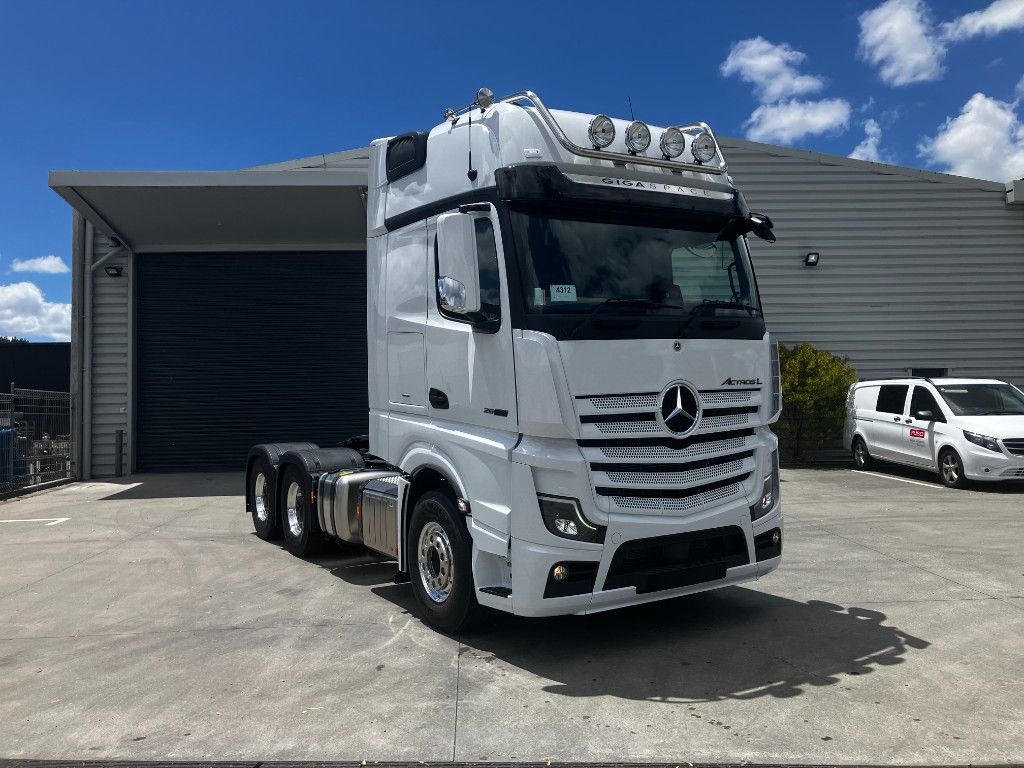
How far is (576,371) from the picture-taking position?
4801mm

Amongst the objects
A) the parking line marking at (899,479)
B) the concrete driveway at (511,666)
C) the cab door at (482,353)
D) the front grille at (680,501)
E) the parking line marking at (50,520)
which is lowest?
the concrete driveway at (511,666)

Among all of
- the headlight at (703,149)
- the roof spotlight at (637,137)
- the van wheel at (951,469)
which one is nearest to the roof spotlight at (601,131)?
the roof spotlight at (637,137)

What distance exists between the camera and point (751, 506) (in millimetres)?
5453

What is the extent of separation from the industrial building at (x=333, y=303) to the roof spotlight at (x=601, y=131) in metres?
11.7

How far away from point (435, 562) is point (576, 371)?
1859 millimetres

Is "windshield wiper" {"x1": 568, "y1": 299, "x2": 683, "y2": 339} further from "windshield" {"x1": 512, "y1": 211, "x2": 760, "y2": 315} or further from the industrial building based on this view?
the industrial building

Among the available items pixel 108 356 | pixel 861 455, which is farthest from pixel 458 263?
pixel 108 356

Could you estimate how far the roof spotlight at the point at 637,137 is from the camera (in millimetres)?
5430

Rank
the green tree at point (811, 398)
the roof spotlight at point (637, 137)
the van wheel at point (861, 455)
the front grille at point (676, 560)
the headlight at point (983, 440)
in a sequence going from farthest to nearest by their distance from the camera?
the green tree at point (811, 398) → the van wheel at point (861, 455) → the headlight at point (983, 440) → the roof spotlight at point (637, 137) → the front grille at point (676, 560)

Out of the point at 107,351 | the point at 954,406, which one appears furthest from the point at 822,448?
the point at 107,351

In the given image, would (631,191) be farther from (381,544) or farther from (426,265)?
(381,544)

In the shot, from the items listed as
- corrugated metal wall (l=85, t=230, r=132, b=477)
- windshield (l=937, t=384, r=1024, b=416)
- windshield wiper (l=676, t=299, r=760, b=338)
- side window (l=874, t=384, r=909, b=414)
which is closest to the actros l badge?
windshield wiper (l=676, t=299, r=760, b=338)

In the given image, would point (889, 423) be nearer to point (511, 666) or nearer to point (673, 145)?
point (673, 145)

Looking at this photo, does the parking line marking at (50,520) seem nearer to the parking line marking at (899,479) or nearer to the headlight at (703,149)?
the headlight at (703,149)
